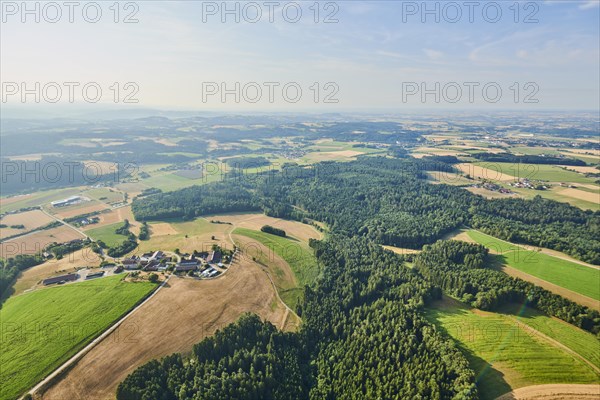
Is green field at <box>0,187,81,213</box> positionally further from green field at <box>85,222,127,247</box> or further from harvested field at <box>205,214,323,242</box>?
harvested field at <box>205,214,323,242</box>

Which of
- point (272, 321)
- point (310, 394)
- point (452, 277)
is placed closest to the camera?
point (310, 394)

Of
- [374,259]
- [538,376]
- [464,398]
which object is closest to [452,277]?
[374,259]

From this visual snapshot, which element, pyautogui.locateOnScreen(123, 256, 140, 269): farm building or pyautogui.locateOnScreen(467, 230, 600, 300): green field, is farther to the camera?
pyautogui.locateOnScreen(123, 256, 140, 269): farm building

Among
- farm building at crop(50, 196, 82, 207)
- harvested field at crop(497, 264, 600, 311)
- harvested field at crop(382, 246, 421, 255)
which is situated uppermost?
farm building at crop(50, 196, 82, 207)

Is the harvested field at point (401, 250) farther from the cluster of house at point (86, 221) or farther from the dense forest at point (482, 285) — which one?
the cluster of house at point (86, 221)

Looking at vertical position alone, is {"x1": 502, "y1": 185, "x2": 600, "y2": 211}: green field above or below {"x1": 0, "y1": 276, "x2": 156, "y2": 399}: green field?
above

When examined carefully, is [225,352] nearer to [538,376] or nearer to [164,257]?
[164,257]

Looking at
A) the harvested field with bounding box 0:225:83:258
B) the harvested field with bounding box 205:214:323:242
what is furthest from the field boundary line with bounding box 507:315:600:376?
the harvested field with bounding box 0:225:83:258
